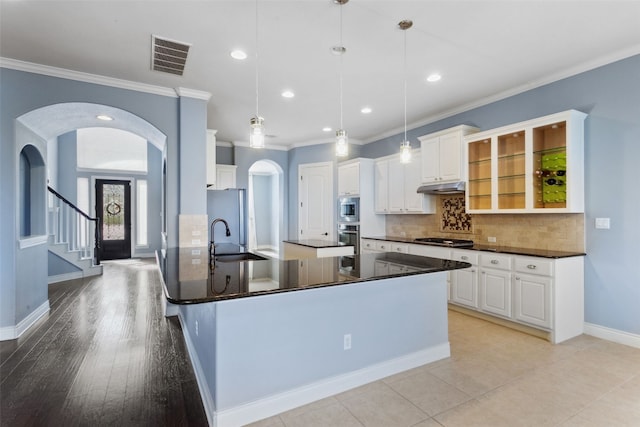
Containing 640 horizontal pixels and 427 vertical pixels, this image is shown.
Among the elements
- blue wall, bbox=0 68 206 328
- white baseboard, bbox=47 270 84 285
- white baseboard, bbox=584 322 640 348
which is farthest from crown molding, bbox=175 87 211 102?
white baseboard, bbox=584 322 640 348

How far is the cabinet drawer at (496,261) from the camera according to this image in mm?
3562

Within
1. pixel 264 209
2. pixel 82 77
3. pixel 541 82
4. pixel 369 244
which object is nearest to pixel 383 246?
pixel 369 244

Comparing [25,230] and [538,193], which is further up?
[538,193]

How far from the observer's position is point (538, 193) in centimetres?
371

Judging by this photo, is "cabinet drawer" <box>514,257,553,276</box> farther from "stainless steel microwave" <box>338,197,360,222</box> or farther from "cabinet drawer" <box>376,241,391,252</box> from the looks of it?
"stainless steel microwave" <box>338,197,360,222</box>

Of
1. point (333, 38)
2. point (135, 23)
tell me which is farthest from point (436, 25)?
point (135, 23)

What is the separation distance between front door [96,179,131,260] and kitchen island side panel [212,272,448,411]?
27.7 feet

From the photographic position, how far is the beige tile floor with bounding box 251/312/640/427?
6.58 ft

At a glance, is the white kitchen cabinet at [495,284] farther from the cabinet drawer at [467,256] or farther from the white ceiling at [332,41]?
the white ceiling at [332,41]

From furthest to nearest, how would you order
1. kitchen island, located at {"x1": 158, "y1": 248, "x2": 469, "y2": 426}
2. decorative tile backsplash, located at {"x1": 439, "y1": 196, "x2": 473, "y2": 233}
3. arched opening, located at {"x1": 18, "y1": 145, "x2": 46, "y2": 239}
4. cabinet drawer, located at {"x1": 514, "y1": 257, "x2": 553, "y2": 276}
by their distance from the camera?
decorative tile backsplash, located at {"x1": 439, "y1": 196, "x2": 473, "y2": 233} < arched opening, located at {"x1": 18, "y1": 145, "x2": 46, "y2": 239} < cabinet drawer, located at {"x1": 514, "y1": 257, "x2": 553, "y2": 276} < kitchen island, located at {"x1": 158, "y1": 248, "x2": 469, "y2": 426}

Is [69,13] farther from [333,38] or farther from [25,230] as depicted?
[25,230]

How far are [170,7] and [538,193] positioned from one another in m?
4.10

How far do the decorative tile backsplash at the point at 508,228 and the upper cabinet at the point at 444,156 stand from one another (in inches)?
22.2

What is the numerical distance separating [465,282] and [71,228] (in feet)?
24.1
